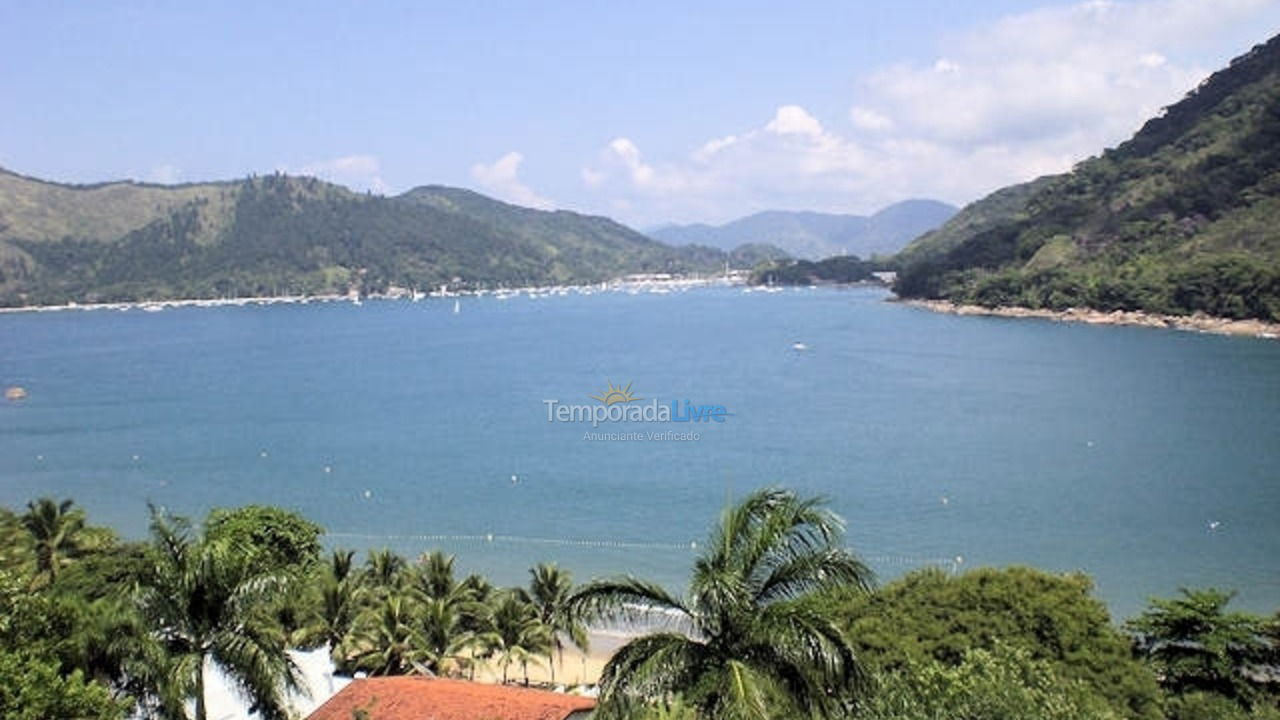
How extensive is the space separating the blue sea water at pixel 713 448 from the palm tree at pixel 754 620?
27.4m

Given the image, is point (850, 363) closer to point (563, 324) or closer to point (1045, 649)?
point (563, 324)

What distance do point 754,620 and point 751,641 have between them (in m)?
0.19

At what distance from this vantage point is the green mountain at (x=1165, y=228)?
112m

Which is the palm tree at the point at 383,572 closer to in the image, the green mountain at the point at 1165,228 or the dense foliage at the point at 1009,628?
the dense foliage at the point at 1009,628

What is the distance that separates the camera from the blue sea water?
130 ft

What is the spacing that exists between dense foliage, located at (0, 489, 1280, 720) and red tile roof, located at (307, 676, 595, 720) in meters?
3.26

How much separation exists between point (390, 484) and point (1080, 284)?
10618 centimetres

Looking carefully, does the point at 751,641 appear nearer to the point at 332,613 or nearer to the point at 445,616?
the point at 445,616

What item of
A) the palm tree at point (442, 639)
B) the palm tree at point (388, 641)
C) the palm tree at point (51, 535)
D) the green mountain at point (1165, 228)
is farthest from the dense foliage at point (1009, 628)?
the green mountain at point (1165, 228)

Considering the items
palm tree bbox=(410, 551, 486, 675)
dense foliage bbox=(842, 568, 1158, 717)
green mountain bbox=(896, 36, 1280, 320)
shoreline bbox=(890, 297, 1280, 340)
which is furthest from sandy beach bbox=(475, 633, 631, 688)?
green mountain bbox=(896, 36, 1280, 320)

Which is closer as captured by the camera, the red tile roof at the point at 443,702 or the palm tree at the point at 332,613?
the red tile roof at the point at 443,702

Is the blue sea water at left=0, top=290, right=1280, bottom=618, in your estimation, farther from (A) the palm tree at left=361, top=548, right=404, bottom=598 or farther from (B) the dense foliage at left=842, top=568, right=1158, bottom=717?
(B) the dense foliage at left=842, top=568, right=1158, bottom=717

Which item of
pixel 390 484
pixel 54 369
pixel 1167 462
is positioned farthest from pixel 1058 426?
pixel 54 369

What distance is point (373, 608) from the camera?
22781 mm
